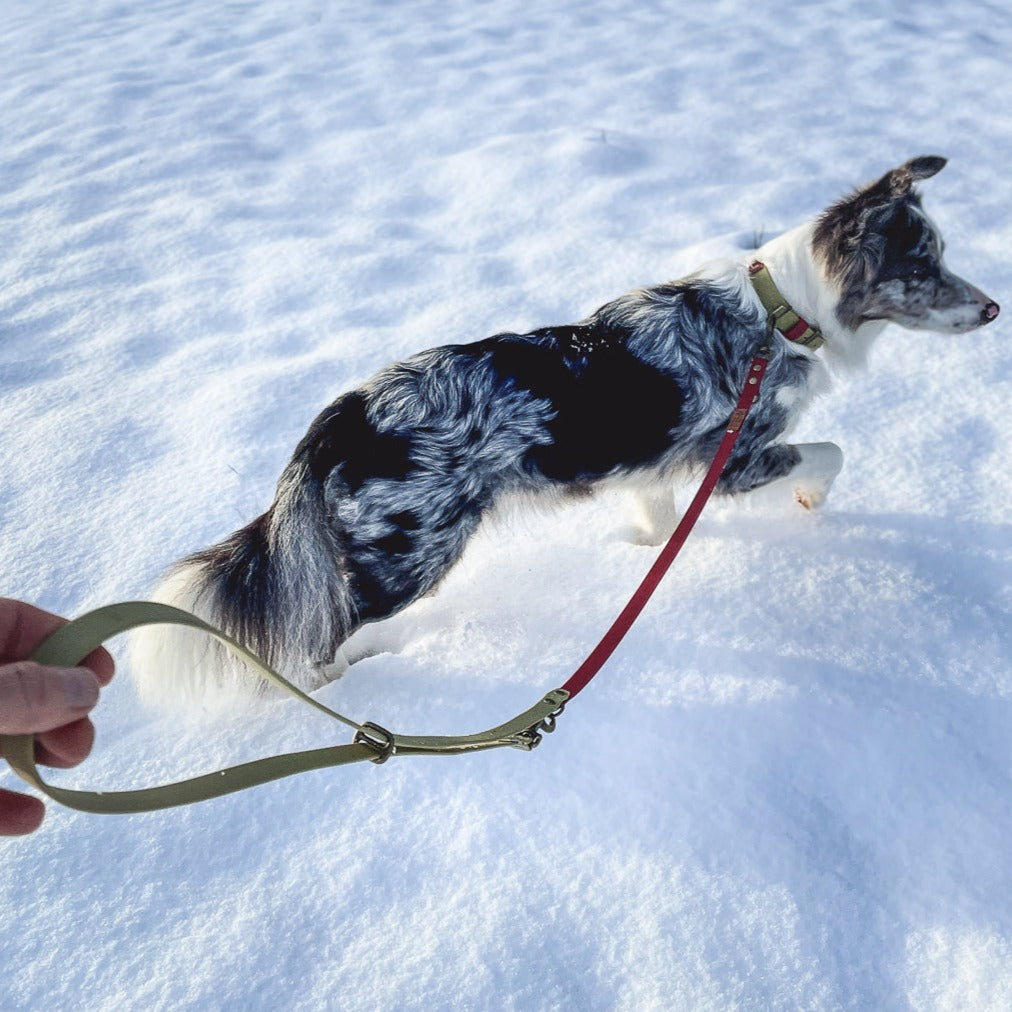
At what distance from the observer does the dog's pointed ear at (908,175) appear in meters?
2.33

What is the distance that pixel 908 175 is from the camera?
234cm

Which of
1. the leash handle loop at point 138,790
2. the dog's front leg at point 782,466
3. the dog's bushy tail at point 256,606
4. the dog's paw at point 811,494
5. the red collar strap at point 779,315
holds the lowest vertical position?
the dog's paw at point 811,494

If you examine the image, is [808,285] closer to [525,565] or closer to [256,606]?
[525,565]

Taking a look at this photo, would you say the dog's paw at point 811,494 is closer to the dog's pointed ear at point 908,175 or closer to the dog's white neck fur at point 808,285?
the dog's white neck fur at point 808,285

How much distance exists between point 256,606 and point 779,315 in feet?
5.65

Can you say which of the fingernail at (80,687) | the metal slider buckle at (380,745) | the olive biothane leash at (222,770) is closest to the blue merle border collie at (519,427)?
the olive biothane leash at (222,770)

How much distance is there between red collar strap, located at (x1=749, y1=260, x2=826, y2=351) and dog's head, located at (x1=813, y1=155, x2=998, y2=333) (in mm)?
111

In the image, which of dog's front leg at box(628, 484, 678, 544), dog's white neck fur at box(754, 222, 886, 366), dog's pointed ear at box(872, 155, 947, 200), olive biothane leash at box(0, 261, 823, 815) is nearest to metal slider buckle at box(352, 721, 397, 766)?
olive biothane leash at box(0, 261, 823, 815)

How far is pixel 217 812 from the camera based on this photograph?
80.0 inches

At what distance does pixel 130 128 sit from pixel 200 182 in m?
0.92

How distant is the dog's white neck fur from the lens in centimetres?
247

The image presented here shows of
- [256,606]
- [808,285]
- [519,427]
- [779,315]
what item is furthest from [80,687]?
[808,285]

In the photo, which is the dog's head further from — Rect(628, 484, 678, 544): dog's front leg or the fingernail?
the fingernail

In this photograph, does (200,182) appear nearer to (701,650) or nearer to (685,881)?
(701,650)
